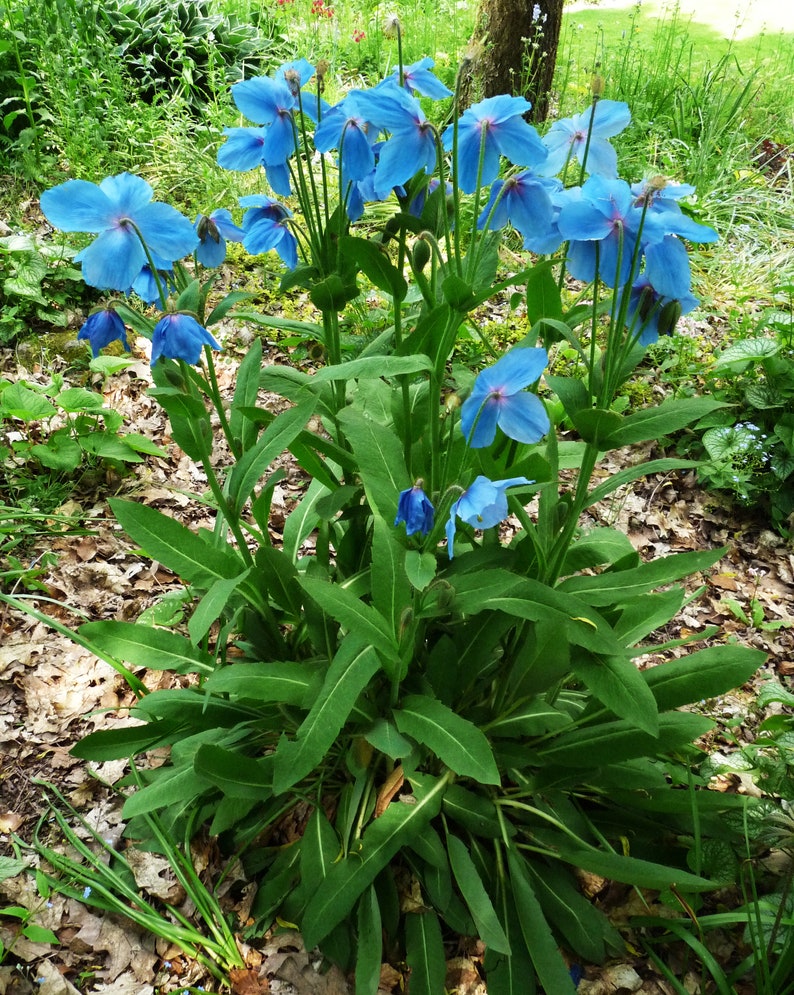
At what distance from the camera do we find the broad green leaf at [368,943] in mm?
1522

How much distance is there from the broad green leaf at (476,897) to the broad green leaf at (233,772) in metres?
0.44

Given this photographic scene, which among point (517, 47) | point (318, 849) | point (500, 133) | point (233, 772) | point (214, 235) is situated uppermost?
point (517, 47)

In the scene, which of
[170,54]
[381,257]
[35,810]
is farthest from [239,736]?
[170,54]

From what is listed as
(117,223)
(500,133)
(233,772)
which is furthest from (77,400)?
(500,133)

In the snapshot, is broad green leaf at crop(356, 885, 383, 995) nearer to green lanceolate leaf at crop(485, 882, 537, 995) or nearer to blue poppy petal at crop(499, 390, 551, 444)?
green lanceolate leaf at crop(485, 882, 537, 995)

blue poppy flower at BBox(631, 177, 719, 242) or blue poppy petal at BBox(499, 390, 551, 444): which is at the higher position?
blue poppy flower at BBox(631, 177, 719, 242)

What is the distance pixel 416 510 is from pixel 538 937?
100 centimetres

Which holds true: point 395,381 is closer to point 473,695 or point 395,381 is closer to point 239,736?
point 473,695

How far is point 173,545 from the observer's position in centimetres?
162

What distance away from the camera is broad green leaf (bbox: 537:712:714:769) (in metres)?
1.55

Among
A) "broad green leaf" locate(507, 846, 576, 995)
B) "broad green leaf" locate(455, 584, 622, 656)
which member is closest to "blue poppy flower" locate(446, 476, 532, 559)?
"broad green leaf" locate(455, 584, 622, 656)

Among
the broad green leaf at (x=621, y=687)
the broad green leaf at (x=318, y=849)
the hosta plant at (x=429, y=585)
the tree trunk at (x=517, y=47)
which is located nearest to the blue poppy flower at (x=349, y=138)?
the hosta plant at (x=429, y=585)

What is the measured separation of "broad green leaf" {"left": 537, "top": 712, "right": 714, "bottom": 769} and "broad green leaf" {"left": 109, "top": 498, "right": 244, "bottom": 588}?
83 centimetres

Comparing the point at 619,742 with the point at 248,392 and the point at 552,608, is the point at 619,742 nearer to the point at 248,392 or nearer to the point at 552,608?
the point at 552,608
